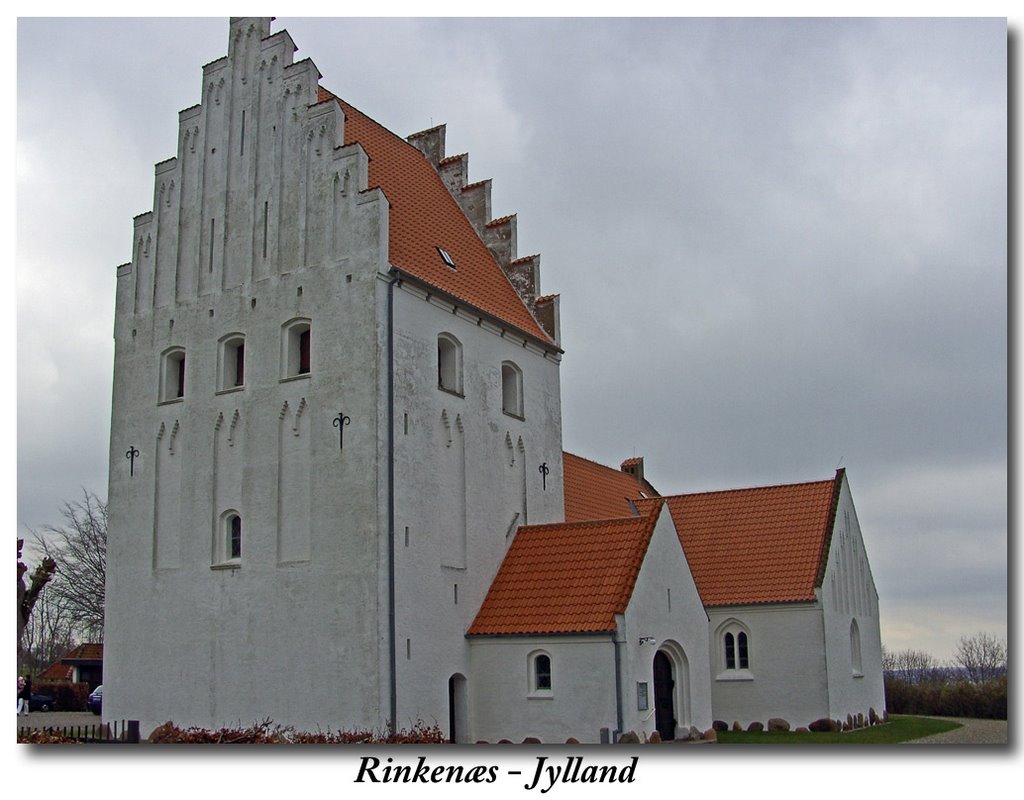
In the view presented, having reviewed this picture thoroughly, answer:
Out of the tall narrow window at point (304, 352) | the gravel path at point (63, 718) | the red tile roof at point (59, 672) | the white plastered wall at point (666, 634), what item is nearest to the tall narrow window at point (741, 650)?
the white plastered wall at point (666, 634)

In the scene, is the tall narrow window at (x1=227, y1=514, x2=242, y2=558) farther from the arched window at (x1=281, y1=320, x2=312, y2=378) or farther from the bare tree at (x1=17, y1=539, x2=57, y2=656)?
the bare tree at (x1=17, y1=539, x2=57, y2=656)

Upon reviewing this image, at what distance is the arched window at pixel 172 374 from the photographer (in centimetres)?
2699

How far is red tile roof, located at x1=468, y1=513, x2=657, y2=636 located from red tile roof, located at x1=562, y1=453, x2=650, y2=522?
612 centimetres

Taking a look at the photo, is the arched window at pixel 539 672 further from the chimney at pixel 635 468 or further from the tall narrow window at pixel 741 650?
the chimney at pixel 635 468

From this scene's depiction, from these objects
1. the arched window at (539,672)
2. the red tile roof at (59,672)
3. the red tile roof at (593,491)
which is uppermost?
the red tile roof at (593,491)

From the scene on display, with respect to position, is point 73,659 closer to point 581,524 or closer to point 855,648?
point 581,524

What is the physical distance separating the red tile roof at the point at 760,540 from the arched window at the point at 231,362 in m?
13.1

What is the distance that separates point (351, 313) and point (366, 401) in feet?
6.37

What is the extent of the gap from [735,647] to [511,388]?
10.3 meters

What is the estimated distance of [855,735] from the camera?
29.3 m

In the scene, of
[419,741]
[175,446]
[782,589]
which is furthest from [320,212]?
[782,589]

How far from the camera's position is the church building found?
930 inches

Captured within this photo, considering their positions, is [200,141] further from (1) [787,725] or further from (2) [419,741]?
(1) [787,725]

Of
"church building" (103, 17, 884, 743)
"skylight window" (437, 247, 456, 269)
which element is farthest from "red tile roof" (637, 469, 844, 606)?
"skylight window" (437, 247, 456, 269)
